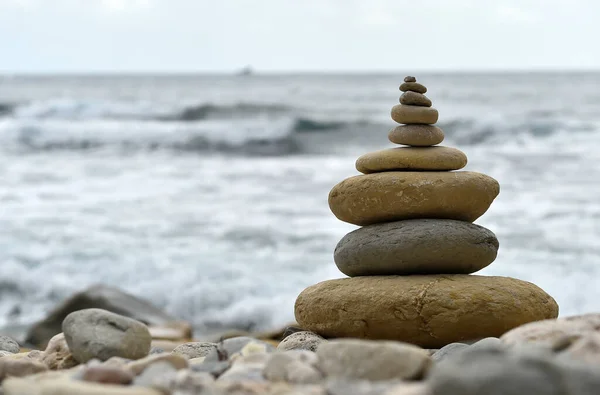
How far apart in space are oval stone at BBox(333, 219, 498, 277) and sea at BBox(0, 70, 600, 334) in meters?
4.38

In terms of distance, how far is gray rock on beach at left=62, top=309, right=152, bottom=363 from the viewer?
4.04 meters

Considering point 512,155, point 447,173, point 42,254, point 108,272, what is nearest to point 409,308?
point 447,173

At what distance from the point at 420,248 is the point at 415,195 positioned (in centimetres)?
34

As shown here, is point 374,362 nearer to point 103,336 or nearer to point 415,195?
point 103,336

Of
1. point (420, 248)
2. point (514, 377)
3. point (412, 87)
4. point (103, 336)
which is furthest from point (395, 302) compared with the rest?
point (514, 377)

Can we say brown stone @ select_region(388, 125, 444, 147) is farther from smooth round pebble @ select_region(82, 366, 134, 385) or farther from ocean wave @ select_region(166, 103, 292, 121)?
ocean wave @ select_region(166, 103, 292, 121)

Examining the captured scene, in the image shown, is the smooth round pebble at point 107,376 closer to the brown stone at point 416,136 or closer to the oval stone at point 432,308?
the oval stone at point 432,308

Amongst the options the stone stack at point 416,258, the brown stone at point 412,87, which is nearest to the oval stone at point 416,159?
the stone stack at point 416,258

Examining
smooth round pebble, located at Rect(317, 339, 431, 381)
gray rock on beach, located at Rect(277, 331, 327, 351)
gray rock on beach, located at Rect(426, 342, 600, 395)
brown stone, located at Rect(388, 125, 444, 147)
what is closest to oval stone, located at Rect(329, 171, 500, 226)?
brown stone, located at Rect(388, 125, 444, 147)

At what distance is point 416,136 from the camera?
18.2 feet

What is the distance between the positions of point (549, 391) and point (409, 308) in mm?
2603

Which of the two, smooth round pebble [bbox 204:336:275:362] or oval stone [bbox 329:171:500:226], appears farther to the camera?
oval stone [bbox 329:171:500:226]

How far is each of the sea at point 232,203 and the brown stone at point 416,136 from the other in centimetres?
451

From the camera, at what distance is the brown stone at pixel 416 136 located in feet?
18.2
